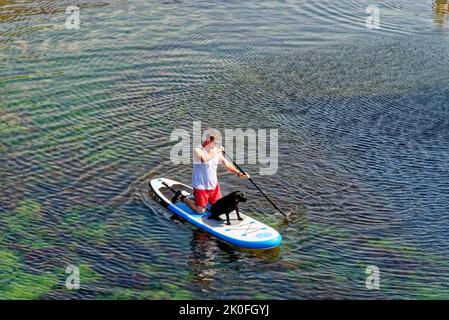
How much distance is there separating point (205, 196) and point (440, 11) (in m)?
28.3

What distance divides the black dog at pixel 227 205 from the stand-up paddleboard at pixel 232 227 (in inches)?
7.2

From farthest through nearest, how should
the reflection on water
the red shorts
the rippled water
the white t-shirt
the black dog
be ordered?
the reflection on water
the red shorts
the white t-shirt
the black dog
the rippled water

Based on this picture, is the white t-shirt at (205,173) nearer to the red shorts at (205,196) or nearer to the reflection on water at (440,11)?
the red shorts at (205,196)

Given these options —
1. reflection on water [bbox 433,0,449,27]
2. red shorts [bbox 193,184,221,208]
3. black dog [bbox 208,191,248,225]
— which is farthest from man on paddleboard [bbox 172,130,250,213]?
reflection on water [bbox 433,0,449,27]

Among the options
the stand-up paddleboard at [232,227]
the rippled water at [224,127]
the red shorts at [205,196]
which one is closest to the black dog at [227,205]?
the stand-up paddleboard at [232,227]

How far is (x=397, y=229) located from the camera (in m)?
19.8

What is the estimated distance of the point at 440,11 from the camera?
42.4m

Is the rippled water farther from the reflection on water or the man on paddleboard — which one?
the man on paddleboard

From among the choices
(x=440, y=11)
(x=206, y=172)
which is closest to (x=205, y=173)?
(x=206, y=172)

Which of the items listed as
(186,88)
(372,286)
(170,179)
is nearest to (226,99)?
(186,88)

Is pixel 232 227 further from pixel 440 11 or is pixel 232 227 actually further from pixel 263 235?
pixel 440 11

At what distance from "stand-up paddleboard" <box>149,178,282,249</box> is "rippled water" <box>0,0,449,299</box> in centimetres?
31

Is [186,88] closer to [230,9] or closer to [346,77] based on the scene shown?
[346,77]

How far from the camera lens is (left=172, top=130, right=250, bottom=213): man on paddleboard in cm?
1916
